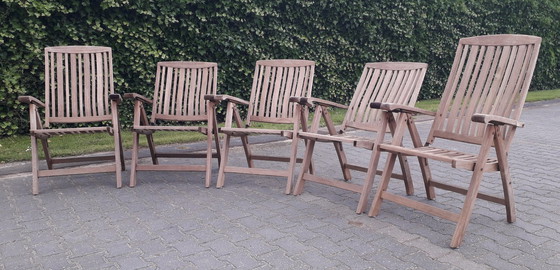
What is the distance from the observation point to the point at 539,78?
46.2ft

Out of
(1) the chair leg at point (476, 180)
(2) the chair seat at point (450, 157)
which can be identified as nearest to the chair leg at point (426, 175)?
(2) the chair seat at point (450, 157)

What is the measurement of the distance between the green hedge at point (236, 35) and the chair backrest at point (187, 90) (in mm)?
1929

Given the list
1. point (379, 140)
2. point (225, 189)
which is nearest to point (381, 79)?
point (379, 140)

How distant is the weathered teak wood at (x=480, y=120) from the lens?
3211 millimetres

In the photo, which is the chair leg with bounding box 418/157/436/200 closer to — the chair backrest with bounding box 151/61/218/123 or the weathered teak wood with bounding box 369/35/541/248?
the weathered teak wood with bounding box 369/35/541/248

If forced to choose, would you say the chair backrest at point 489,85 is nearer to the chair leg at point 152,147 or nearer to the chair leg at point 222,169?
the chair leg at point 222,169

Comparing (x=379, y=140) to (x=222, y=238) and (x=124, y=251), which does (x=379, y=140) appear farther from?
(x=124, y=251)

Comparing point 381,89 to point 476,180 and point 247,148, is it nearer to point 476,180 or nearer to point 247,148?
point 247,148

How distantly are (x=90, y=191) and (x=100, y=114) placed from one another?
86 centimetres

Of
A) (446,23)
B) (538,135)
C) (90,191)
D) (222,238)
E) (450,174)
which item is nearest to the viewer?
(222,238)

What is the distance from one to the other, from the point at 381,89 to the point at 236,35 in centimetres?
371

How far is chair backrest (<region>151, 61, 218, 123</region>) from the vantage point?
5.18 meters

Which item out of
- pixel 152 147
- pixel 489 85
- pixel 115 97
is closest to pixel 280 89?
pixel 152 147

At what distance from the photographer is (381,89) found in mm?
4641
